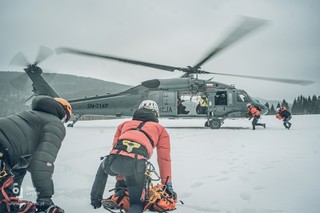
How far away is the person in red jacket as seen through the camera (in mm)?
2811

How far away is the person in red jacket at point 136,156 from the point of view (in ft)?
9.22

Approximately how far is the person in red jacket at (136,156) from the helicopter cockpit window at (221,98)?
38.3ft

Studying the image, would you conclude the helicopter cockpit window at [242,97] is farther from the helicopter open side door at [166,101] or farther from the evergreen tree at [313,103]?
the evergreen tree at [313,103]

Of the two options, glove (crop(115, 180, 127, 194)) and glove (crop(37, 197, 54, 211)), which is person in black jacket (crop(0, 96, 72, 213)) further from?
glove (crop(115, 180, 127, 194))

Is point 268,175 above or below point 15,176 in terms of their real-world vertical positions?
below

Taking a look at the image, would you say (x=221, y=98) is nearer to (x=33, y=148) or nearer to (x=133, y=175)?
(x=133, y=175)

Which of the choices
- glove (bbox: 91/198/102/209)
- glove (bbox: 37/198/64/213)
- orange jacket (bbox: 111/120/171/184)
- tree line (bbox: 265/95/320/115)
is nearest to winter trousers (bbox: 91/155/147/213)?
orange jacket (bbox: 111/120/171/184)

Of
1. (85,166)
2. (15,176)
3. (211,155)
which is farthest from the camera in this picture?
(211,155)

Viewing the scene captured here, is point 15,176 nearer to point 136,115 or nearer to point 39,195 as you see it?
point 39,195

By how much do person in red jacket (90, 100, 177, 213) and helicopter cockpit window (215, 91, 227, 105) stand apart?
11686mm

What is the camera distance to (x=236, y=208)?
3055 mm

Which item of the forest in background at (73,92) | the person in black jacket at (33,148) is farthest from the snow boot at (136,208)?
the forest in background at (73,92)

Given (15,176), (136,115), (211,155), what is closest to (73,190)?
(15,176)

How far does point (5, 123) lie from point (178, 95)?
12835 mm
